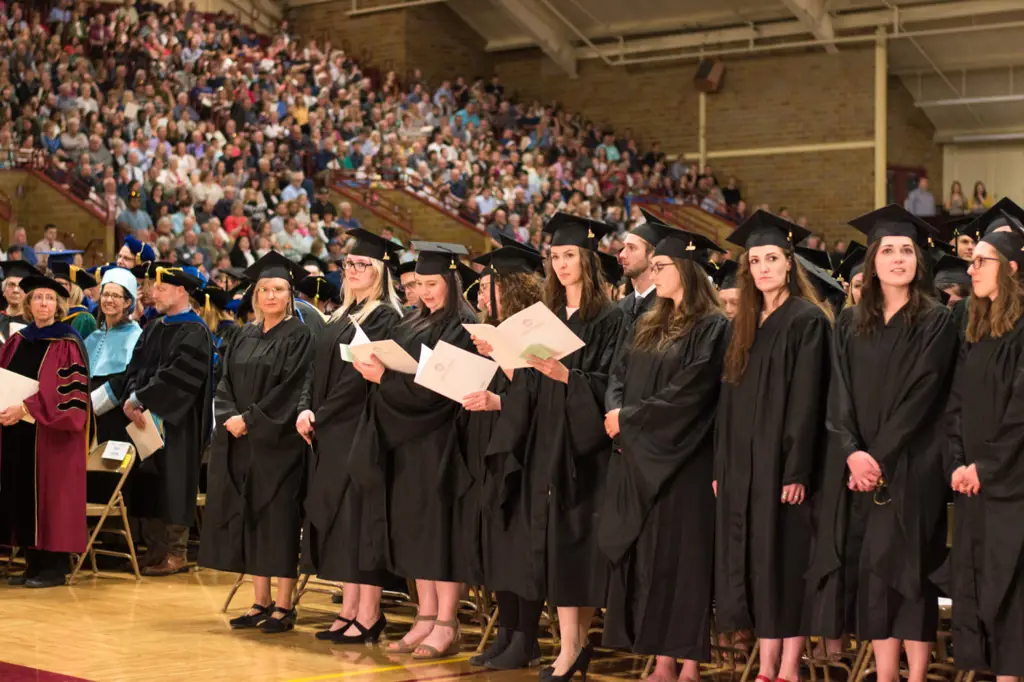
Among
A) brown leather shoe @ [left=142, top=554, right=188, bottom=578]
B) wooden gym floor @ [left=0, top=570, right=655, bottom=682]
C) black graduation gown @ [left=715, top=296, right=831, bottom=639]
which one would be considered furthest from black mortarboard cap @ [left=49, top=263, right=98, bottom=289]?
black graduation gown @ [left=715, top=296, right=831, bottom=639]

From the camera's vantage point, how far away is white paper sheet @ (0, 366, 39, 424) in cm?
895

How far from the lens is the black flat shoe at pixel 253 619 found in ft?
25.0

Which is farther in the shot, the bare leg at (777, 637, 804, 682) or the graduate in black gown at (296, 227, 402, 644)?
the graduate in black gown at (296, 227, 402, 644)

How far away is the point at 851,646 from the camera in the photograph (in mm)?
7180

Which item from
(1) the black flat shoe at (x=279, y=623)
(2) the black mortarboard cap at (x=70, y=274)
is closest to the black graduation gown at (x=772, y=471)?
(1) the black flat shoe at (x=279, y=623)

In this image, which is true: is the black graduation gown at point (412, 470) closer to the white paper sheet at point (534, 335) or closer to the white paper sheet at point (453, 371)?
the white paper sheet at point (453, 371)

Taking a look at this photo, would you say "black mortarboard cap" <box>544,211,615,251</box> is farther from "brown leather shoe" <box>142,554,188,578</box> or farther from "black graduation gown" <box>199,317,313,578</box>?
"brown leather shoe" <box>142,554,188,578</box>

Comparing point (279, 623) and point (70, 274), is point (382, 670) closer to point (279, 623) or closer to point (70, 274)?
point (279, 623)

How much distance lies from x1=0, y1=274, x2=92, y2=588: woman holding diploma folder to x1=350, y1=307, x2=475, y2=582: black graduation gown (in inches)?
109

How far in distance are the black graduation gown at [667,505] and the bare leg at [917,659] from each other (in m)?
0.82

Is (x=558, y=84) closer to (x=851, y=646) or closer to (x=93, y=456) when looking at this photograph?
(x=93, y=456)

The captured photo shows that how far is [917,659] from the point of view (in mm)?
5340

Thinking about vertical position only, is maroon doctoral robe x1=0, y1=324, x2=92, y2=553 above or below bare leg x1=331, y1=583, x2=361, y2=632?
above

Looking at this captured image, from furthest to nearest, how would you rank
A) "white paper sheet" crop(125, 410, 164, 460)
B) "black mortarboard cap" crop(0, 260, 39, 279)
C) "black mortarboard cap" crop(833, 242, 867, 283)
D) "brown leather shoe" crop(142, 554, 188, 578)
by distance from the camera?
"brown leather shoe" crop(142, 554, 188, 578) → "white paper sheet" crop(125, 410, 164, 460) → "black mortarboard cap" crop(0, 260, 39, 279) → "black mortarboard cap" crop(833, 242, 867, 283)
